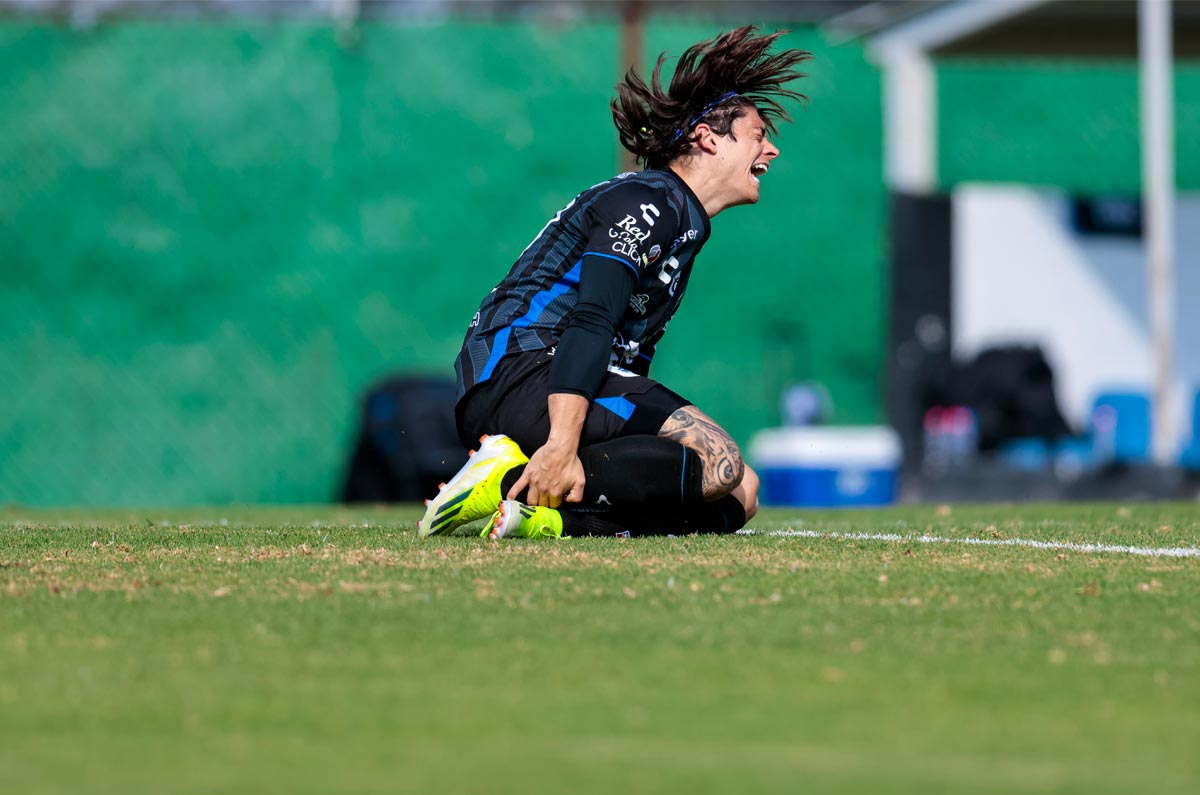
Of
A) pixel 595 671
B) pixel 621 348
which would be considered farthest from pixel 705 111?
pixel 595 671

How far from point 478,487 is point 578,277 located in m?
0.81

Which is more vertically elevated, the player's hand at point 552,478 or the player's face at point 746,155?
the player's face at point 746,155

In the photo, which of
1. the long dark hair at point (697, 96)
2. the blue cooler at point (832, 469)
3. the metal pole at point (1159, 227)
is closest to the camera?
the long dark hair at point (697, 96)

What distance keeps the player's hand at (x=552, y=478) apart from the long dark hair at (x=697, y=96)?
49.2 inches

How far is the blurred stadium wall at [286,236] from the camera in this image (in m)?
14.0

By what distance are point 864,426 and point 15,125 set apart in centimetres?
778

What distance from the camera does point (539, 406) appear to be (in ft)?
17.4

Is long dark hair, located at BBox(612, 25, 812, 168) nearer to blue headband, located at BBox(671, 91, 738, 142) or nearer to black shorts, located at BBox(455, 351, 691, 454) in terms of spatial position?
blue headband, located at BBox(671, 91, 738, 142)

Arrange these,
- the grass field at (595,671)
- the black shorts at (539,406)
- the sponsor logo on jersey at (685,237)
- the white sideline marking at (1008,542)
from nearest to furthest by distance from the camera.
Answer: the grass field at (595,671) → the white sideline marking at (1008,542) → the black shorts at (539,406) → the sponsor logo on jersey at (685,237)

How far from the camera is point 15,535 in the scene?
556cm

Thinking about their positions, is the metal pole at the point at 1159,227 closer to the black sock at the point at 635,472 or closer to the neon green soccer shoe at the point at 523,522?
the black sock at the point at 635,472

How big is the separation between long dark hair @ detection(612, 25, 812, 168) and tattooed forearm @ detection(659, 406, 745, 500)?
0.96 meters

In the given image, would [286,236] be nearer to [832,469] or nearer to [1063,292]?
[832,469]

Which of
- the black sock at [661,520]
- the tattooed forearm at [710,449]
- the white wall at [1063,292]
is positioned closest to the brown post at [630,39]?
the white wall at [1063,292]
